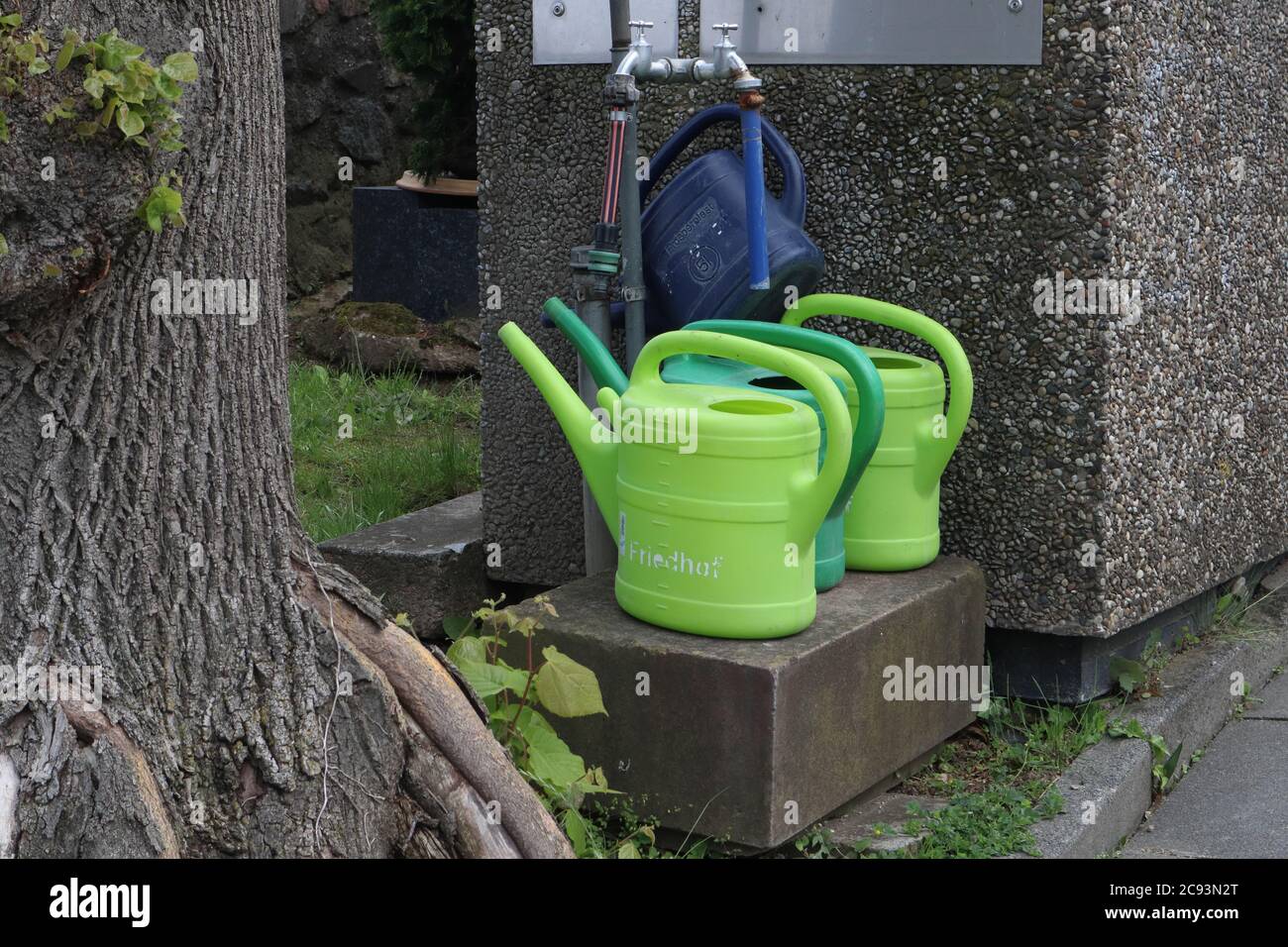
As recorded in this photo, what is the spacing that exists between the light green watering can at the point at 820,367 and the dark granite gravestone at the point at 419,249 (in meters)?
3.54

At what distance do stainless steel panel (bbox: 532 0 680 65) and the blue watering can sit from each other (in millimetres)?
307

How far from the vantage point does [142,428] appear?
1934 mm

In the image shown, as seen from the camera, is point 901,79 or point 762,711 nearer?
point 762,711

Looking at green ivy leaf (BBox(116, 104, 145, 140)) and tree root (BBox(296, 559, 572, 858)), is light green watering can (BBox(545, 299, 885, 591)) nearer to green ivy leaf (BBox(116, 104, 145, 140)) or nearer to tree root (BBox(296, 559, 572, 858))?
tree root (BBox(296, 559, 572, 858))

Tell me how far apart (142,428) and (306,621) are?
359 millimetres

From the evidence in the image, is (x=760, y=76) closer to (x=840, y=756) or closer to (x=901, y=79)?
(x=901, y=79)

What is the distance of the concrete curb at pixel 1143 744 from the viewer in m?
2.74

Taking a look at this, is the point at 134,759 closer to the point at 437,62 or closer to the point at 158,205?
the point at 158,205

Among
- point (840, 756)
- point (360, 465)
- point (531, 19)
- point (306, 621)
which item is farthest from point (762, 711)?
point (360, 465)

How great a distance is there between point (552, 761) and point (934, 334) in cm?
110

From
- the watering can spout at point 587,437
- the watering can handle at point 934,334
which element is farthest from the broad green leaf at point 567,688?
the watering can handle at point 934,334

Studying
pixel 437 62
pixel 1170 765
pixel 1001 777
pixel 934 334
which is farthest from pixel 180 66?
pixel 437 62

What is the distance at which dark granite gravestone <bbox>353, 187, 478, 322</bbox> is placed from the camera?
6.38 meters

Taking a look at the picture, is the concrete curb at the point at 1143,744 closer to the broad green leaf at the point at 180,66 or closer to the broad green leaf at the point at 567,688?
the broad green leaf at the point at 567,688
